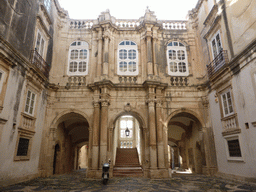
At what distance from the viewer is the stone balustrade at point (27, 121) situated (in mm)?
10666

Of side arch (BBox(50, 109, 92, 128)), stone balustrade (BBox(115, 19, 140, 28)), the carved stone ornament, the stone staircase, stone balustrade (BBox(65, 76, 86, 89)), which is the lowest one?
the stone staircase

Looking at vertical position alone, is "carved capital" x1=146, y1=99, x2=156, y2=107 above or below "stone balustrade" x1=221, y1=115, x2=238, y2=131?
above

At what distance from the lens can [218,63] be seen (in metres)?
12.0

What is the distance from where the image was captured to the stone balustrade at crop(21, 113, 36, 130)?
10.7 meters

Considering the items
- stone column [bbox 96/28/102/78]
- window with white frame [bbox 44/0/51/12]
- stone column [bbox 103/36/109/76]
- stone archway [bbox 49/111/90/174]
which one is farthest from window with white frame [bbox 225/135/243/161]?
window with white frame [bbox 44/0/51/12]

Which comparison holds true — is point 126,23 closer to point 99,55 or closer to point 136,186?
point 99,55

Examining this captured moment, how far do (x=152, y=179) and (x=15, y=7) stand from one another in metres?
11.8

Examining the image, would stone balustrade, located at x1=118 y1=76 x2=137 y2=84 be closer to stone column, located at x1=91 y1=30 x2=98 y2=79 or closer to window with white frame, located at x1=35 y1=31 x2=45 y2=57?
stone column, located at x1=91 y1=30 x2=98 y2=79

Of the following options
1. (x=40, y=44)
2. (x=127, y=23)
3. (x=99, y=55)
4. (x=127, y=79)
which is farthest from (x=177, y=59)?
(x=40, y=44)

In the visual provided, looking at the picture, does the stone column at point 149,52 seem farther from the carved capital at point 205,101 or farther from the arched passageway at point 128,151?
the carved capital at point 205,101

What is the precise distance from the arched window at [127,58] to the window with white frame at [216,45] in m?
5.43

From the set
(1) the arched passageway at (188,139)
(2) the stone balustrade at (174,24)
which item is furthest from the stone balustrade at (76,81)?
(2) the stone balustrade at (174,24)

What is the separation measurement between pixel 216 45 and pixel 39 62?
36.5 ft

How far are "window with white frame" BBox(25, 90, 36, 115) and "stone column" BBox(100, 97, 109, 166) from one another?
4.19 m
